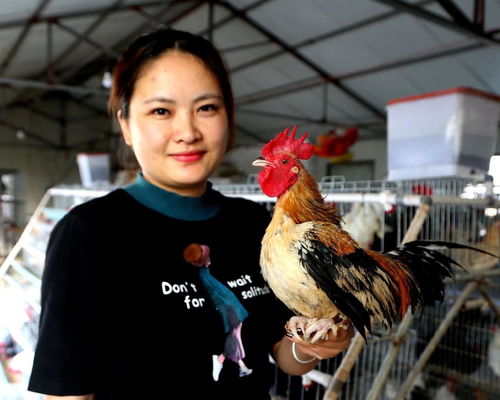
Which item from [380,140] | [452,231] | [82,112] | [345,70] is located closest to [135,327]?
[452,231]

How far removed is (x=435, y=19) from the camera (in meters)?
3.80

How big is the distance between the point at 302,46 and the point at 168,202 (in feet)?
21.5

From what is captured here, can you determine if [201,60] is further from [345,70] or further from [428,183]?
[345,70]

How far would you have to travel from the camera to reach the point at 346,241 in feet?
2.01

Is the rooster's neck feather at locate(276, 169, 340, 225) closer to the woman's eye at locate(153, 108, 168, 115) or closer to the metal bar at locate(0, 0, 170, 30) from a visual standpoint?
the woman's eye at locate(153, 108, 168, 115)

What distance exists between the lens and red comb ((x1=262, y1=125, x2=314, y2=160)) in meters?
0.64

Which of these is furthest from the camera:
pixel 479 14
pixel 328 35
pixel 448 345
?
pixel 328 35

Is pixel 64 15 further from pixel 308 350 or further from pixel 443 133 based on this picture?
pixel 308 350

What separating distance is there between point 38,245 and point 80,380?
2.39 meters

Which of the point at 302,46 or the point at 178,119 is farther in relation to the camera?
the point at 302,46

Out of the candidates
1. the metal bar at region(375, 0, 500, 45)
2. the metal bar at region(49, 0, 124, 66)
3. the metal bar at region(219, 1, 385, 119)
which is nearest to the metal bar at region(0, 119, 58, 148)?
the metal bar at region(49, 0, 124, 66)

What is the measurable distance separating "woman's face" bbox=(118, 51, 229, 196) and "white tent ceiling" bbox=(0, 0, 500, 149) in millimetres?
3335

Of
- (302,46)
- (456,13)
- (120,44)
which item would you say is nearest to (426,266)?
(456,13)

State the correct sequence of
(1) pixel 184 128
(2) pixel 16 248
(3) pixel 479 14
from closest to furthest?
1. (1) pixel 184 128
2. (2) pixel 16 248
3. (3) pixel 479 14
